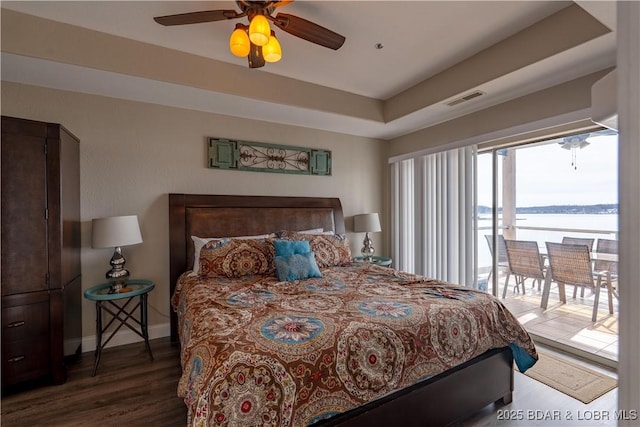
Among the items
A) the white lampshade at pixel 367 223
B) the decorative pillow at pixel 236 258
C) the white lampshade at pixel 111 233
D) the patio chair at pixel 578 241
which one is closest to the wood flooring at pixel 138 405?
the decorative pillow at pixel 236 258

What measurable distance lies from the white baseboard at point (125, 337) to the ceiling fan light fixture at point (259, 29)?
2885mm

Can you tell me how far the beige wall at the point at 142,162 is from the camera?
277 centimetres

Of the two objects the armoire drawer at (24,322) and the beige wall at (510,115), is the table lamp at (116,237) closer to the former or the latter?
the armoire drawer at (24,322)

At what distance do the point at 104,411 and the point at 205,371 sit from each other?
53.0 inches

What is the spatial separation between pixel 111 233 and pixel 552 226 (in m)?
4.68

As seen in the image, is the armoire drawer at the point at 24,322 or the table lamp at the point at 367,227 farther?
the table lamp at the point at 367,227

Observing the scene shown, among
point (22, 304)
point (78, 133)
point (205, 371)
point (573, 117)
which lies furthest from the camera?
point (78, 133)

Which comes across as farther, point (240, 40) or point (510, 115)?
point (510, 115)

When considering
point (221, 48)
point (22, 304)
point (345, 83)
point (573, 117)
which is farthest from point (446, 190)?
point (22, 304)

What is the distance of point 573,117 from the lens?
2479mm

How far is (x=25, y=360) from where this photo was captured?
2180 millimetres

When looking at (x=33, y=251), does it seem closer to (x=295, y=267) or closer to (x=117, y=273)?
(x=117, y=273)

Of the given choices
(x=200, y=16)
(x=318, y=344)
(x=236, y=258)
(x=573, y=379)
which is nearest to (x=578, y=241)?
(x=573, y=379)

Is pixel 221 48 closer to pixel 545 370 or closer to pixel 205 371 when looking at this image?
pixel 205 371
